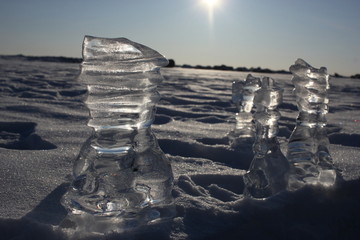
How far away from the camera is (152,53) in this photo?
1.27 metres

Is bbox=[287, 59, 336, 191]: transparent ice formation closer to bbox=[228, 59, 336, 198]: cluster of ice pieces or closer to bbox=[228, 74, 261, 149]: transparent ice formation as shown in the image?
bbox=[228, 59, 336, 198]: cluster of ice pieces

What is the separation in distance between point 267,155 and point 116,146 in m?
0.55

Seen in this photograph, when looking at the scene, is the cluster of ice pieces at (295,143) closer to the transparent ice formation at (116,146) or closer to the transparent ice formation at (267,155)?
the transparent ice formation at (267,155)

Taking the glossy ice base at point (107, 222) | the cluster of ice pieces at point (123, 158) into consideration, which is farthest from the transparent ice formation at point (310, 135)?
the glossy ice base at point (107, 222)

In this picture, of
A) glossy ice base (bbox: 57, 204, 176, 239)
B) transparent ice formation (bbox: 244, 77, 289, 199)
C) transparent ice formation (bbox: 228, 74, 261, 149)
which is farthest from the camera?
transparent ice formation (bbox: 228, 74, 261, 149)

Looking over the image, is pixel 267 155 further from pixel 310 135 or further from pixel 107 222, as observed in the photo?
pixel 107 222

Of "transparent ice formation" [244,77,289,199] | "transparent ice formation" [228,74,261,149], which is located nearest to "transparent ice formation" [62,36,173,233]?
"transparent ice formation" [244,77,289,199]

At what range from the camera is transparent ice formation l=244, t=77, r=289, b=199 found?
1.39 m

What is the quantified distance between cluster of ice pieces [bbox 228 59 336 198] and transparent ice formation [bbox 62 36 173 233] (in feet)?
1.21

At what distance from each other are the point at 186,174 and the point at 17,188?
711mm

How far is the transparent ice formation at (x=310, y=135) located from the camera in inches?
58.4

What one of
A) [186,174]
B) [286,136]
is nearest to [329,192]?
[186,174]

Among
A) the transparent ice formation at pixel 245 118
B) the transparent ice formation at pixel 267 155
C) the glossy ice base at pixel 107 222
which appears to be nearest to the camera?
the glossy ice base at pixel 107 222

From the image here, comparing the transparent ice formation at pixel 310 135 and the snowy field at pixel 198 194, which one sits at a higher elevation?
the transparent ice formation at pixel 310 135
